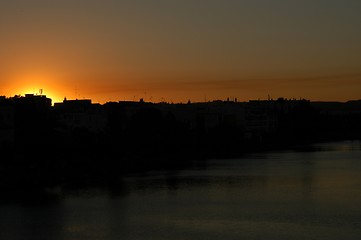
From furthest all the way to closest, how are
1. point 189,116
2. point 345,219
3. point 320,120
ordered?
point 320,120 < point 189,116 < point 345,219

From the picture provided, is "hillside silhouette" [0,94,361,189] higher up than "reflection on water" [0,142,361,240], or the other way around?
"hillside silhouette" [0,94,361,189]

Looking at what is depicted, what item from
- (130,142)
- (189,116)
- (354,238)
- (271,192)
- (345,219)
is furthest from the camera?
(189,116)

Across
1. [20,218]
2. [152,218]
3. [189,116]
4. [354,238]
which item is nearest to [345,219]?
[354,238]

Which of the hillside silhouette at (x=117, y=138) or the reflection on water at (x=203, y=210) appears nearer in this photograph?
the reflection on water at (x=203, y=210)

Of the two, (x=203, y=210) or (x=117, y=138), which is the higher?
(x=117, y=138)

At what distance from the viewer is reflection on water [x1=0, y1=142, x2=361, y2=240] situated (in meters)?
11.8

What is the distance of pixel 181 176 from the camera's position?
21031mm

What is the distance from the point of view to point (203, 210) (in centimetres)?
1406

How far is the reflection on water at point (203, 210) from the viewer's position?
11820mm

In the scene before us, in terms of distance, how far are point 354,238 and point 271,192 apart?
581cm

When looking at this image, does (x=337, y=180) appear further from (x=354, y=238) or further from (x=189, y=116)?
(x=189, y=116)

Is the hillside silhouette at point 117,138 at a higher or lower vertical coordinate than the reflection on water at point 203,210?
higher

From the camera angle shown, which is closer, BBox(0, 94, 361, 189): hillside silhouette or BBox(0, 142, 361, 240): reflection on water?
BBox(0, 142, 361, 240): reflection on water

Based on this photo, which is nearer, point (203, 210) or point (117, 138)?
point (203, 210)
